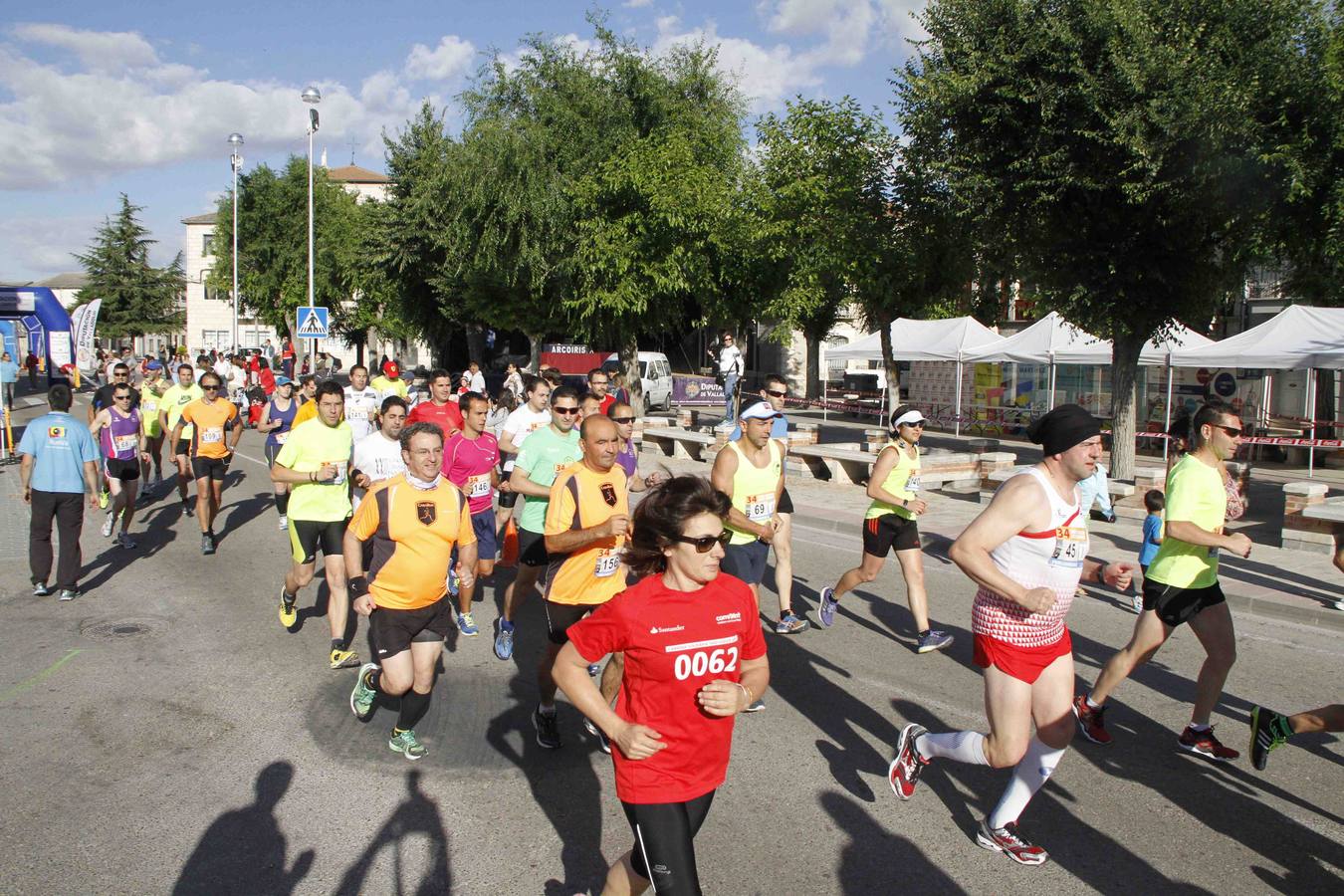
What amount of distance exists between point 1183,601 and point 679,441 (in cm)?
1554

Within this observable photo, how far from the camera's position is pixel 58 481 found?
830cm

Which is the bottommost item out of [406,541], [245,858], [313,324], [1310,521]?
[245,858]

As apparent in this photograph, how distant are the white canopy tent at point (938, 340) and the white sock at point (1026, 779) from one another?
21063 mm

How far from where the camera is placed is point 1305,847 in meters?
4.22

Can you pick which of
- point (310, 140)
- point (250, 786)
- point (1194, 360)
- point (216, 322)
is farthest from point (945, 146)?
point (216, 322)

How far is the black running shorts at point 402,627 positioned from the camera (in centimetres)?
488

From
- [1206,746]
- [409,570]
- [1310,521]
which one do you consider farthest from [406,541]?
[1310,521]

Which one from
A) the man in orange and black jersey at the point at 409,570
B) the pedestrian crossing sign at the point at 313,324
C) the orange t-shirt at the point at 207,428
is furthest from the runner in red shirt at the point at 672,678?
the pedestrian crossing sign at the point at 313,324

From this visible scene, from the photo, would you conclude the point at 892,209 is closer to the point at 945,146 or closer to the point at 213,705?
the point at 945,146

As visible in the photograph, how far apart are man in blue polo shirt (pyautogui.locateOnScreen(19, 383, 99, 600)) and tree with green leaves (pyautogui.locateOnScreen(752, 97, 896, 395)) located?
1583 cm

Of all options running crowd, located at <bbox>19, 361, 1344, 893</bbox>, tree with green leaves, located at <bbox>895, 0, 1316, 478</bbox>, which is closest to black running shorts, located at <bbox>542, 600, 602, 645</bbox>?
running crowd, located at <bbox>19, 361, 1344, 893</bbox>

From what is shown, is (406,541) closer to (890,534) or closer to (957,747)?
(957,747)

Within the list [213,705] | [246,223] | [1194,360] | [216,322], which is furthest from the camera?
[216,322]

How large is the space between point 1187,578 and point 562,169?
23.3 metres
